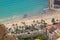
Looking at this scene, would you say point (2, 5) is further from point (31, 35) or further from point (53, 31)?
point (53, 31)

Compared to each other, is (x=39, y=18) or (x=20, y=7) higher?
(x=20, y=7)

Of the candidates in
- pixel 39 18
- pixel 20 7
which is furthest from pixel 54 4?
pixel 20 7

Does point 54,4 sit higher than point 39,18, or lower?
higher

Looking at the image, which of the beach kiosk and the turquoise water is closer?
the turquoise water

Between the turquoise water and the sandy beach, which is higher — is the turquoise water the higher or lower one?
the higher one

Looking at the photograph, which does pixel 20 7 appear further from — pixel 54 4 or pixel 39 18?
pixel 54 4

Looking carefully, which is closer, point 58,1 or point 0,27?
point 0,27

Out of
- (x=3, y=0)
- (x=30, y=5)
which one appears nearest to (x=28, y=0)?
(x=30, y=5)

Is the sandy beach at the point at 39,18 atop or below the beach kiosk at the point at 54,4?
below
